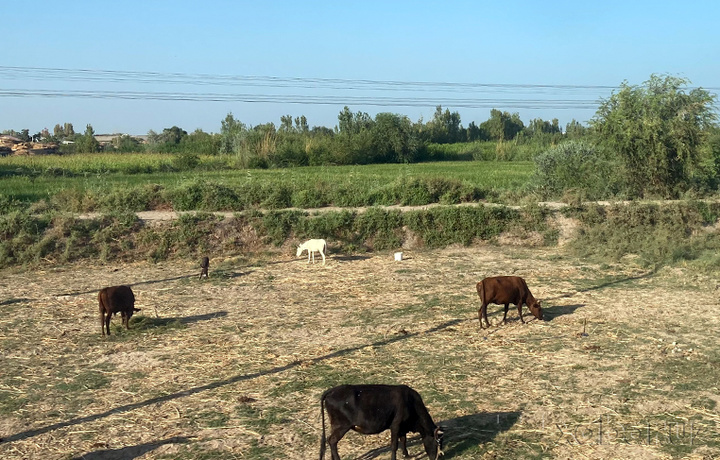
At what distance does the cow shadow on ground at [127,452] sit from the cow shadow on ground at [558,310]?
687 centimetres

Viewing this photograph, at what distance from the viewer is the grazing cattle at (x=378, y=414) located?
648 centimetres

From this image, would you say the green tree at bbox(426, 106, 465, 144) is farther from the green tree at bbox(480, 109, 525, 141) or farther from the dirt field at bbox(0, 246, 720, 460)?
the dirt field at bbox(0, 246, 720, 460)

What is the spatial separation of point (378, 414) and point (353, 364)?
3.17 m

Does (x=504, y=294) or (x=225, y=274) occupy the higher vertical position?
(x=504, y=294)

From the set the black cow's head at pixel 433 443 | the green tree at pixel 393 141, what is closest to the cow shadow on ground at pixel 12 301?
the black cow's head at pixel 433 443

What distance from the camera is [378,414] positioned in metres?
6.49

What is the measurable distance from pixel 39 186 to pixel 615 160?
22.6 metres

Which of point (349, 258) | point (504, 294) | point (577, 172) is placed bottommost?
point (349, 258)

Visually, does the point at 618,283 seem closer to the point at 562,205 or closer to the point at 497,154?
the point at 562,205

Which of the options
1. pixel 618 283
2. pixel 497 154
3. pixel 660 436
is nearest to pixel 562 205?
pixel 618 283

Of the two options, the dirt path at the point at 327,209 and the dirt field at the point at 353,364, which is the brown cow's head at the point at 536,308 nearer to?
the dirt field at the point at 353,364

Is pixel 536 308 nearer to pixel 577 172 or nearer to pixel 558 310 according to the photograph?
pixel 558 310

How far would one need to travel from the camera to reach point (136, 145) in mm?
60969

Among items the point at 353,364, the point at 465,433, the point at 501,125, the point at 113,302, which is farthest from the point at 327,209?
the point at 501,125
